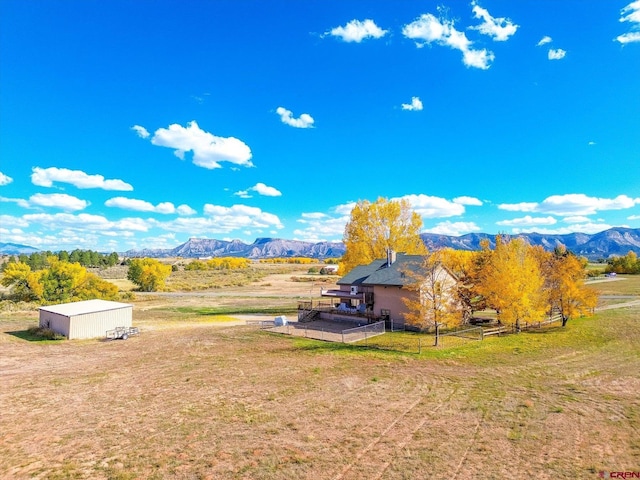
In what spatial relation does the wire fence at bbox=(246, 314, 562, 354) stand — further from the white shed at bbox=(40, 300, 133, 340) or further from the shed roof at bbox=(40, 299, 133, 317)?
the shed roof at bbox=(40, 299, 133, 317)

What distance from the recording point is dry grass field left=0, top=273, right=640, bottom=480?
12453 millimetres

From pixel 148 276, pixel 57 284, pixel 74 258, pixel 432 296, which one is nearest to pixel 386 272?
pixel 432 296

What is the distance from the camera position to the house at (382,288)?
38062mm

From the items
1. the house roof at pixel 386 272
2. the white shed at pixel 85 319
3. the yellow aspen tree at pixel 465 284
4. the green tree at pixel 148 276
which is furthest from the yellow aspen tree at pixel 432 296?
the green tree at pixel 148 276

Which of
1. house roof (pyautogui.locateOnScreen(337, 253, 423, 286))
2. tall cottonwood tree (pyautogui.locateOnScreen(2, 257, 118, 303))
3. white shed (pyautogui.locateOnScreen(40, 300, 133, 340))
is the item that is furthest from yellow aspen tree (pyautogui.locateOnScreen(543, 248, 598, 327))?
tall cottonwood tree (pyautogui.locateOnScreen(2, 257, 118, 303))

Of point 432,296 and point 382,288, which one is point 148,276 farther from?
point 432,296

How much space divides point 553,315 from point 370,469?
41105mm

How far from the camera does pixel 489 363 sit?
83.0 feet

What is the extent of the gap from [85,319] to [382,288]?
3026 cm

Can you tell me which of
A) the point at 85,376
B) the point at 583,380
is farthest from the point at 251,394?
the point at 583,380

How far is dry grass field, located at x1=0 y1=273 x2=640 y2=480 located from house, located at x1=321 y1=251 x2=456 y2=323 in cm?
884

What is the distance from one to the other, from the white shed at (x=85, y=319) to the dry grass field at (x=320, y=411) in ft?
13.2

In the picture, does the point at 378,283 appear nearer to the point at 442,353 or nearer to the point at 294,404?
the point at 442,353

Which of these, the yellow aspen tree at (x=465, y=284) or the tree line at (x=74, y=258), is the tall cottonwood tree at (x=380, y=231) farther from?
the tree line at (x=74, y=258)
